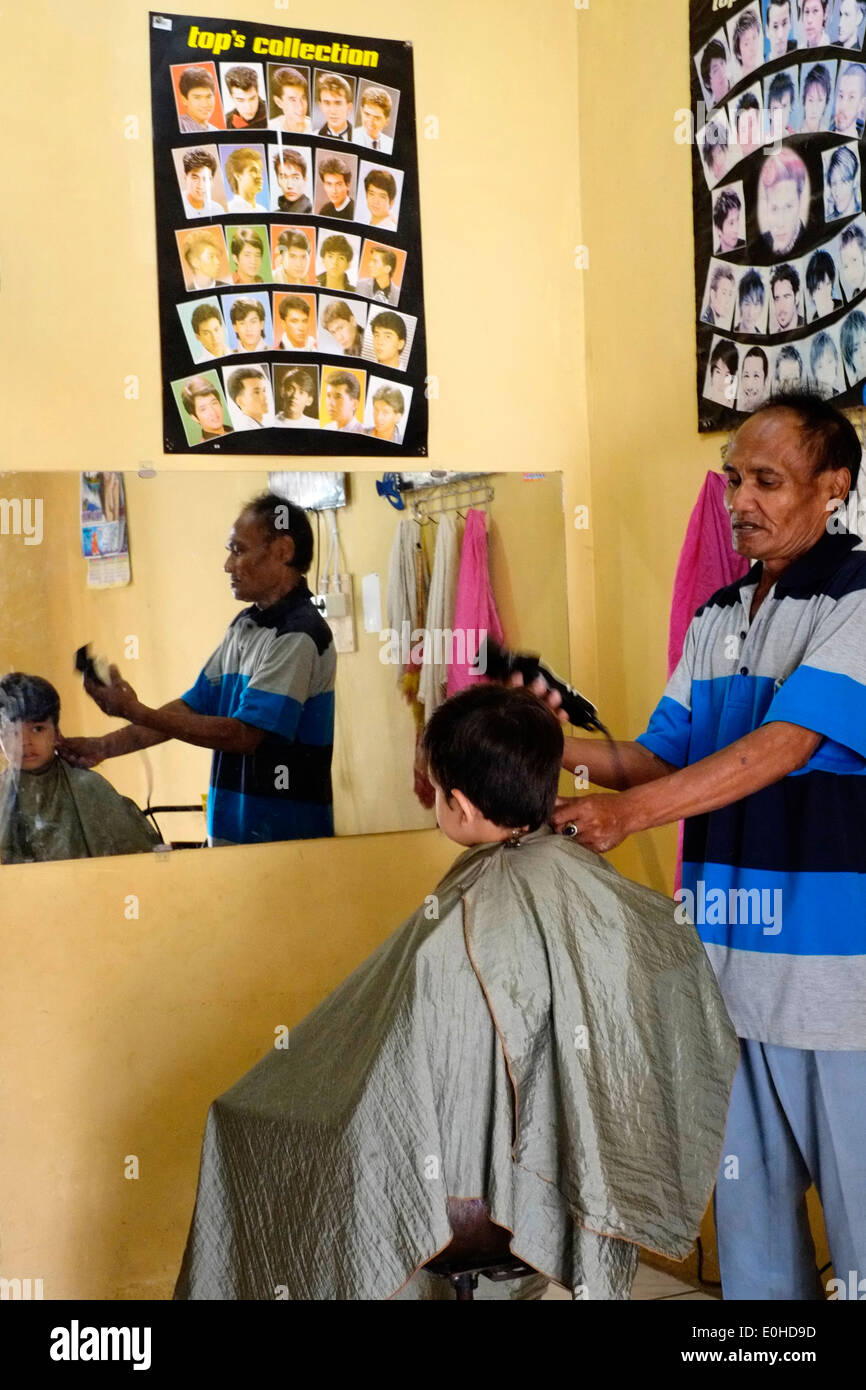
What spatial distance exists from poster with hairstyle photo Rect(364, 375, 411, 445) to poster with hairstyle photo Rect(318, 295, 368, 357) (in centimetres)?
8

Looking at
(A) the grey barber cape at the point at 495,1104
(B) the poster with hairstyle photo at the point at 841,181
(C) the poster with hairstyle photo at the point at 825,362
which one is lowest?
(A) the grey barber cape at the point at 495,1104

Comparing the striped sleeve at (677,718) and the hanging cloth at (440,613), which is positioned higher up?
the hanging cloth at (440,613)

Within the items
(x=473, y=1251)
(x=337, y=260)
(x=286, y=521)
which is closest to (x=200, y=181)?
(x=337, y=260)

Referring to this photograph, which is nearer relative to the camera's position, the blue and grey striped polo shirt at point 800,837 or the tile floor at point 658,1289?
the blue and grey striped polo shirt at point 800,837

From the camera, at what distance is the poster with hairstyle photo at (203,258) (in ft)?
8.33

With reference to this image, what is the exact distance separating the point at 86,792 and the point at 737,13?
1.88 meters

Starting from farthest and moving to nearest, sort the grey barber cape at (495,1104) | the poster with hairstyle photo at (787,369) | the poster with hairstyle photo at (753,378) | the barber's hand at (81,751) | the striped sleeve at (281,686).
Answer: the striped sleeve at (281,686) → the barber's hand at (81,751) → the poster with hairstyle photo at (753,378) → the poster with hairstyle photo at (787,369) → the grey barber cape at (495,1104)

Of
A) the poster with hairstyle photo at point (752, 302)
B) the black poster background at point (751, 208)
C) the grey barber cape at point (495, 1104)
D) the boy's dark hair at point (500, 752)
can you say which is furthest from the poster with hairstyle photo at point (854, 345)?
the grey barber cape at point (495, 1104)

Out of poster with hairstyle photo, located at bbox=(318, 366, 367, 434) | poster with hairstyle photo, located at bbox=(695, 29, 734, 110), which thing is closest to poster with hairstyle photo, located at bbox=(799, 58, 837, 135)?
poster with hairstyle photo, located at bbox=(695, 29, 734, 110)

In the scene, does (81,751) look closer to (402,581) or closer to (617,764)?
(402,581)

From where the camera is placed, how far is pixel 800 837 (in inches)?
68.7

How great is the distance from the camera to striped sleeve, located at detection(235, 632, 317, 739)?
2.59m

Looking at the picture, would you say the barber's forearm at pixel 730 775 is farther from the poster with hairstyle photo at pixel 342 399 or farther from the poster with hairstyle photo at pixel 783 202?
the poster with hairstyle photo at pixel 342 399

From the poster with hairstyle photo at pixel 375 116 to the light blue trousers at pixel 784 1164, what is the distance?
1930mm
